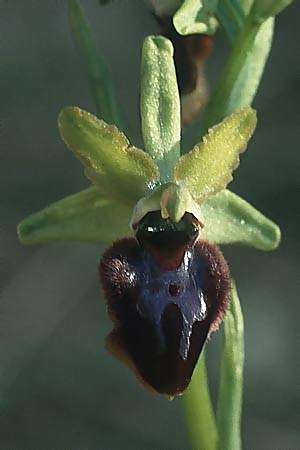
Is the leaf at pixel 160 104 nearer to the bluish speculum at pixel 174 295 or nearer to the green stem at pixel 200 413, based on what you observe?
the bluish speculum at pixel 174 295

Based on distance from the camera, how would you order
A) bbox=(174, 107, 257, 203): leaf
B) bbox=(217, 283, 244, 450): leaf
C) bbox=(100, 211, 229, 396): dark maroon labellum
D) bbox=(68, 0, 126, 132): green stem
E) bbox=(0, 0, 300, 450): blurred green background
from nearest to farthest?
bbox=(100, 211, 229, 396): dark maroon labellum, bbox=(174, 107, 257, 203): leaf, bbox=(217, 283, 244, 450): leaf, bbox=(68, 0, 126, 132): green stem, bbox=(0, 0, 300, 450): blurred green background

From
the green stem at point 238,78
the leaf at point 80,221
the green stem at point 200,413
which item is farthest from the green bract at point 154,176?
the green stem at point 200,413

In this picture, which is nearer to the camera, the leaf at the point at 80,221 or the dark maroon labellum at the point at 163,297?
the dark maroon labellum at the point at 163,297

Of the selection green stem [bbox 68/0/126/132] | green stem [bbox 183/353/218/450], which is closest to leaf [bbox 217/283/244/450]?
green stem [bbox 183/353/218/450]

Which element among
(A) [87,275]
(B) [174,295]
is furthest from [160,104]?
(A) [87,275]

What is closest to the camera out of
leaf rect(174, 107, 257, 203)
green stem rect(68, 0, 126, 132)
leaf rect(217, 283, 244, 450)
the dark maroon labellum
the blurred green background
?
the dark maroon labellum

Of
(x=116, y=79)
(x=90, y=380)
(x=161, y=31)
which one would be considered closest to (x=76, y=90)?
(x=116, y=79)

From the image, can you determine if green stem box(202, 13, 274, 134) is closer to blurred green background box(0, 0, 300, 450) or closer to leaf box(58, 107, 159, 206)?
leaf box(58, 107, 159, 206)

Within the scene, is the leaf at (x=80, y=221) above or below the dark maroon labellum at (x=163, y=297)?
above
